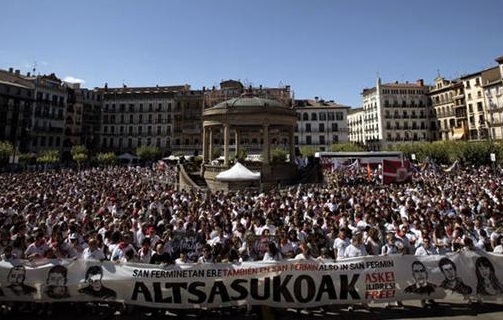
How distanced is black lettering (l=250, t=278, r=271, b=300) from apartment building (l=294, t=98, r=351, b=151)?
7830 centimetres

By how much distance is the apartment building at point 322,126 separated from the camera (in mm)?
84312

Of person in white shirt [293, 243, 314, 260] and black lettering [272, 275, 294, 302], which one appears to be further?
person in white shirt [293, 243, 314, 260]

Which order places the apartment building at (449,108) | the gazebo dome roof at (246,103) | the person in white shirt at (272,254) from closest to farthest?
the person in white shirt at (272,254)
the gazebo dome roof at (246,103)
the apartment building at (449,108)

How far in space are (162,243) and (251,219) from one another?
4.78 meters

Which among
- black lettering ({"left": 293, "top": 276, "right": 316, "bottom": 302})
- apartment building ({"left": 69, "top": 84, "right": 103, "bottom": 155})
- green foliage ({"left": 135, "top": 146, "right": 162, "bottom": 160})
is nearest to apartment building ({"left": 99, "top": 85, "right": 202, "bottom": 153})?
apartment building ({"left": 69, "top": 84, "right": 103, "bottom": 155})

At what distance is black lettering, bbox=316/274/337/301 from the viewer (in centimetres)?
748

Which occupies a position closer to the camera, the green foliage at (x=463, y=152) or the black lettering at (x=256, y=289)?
the black lettering at (x=256, y=289)

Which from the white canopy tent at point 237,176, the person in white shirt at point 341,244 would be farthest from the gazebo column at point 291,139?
the person in white shirt at point 341,244

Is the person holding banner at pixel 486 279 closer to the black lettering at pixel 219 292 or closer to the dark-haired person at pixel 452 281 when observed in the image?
the dark-haired person at pixel 452 281

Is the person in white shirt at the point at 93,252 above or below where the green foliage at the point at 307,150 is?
below

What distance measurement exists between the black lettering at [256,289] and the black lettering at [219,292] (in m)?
0.60

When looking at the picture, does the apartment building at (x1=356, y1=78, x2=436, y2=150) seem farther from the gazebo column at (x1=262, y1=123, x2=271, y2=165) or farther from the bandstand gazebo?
the gazebo column at (x1=262, y1=123, x2=271, y2=165)

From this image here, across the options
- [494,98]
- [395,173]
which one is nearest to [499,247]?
[395,173]

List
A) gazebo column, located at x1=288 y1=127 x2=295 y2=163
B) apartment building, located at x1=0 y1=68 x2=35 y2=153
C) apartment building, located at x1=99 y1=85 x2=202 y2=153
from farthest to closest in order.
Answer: apartment building, located at x1=99 y1=85 x2=202 y2=153, apartment building, located at x1=0 y1=68 x2=35 y2=153, gazebo column, located at x1=288 y1=127 x2=295 y2=163
